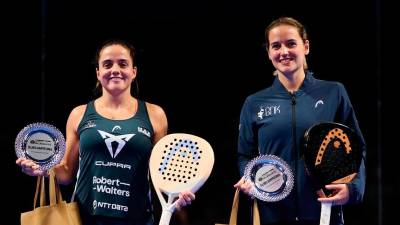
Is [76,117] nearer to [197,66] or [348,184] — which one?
[348,184]

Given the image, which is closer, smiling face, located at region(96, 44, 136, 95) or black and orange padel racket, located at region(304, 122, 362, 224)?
Answer: black and orange padel racket, located at region(304, 122, 362, 224)

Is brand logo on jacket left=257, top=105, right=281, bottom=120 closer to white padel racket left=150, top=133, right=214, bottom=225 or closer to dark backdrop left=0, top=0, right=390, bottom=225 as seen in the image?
white padel racket left=150, top=133, right=214, bottom=225

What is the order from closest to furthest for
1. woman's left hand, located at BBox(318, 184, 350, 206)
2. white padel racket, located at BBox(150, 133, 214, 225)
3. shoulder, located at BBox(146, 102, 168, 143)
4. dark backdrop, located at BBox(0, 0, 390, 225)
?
woman's left hand, located at BBox(318, 184, 350, 206) < white padel racket, located at BBox(150, 133, 214, 225) < shoulder, located at BBox(146, 102, 168, 143) < dark backdrop, located at BBox(0, 0, 390, 225)

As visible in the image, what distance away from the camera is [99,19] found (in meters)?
2.88

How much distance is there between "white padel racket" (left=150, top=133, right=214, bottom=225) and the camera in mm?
1790

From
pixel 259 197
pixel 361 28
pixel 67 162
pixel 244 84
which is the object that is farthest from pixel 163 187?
pixel 361 28

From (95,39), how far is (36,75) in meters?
0.29

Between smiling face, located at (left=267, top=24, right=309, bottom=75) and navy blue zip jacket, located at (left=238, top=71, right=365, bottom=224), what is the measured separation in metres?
0.06

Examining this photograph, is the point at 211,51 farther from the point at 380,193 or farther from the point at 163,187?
the point at 163,187

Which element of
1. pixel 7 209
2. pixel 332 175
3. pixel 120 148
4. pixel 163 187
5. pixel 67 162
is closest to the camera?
pixel 332 175

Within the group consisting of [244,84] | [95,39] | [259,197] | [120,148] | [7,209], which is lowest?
[7,209]

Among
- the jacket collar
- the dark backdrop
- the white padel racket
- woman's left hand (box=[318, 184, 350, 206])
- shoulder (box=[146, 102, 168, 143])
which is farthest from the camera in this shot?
the dark backdrop

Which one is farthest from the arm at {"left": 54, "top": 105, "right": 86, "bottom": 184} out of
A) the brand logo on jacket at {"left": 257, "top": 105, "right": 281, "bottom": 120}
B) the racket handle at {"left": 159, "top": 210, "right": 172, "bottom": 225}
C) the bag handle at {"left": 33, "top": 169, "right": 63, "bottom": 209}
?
the brand logo on jacket at {"left": 257, "top": 105, "right": 281, "bottom": 120}

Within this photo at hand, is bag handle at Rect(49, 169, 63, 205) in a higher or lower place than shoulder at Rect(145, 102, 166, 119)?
lower
